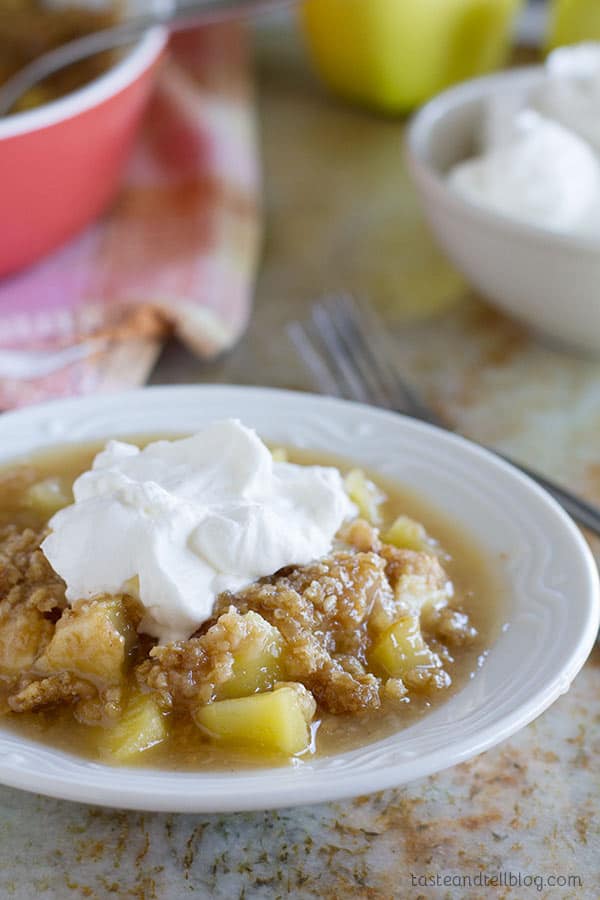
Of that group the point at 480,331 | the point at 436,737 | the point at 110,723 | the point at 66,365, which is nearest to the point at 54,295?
the point at 66,365

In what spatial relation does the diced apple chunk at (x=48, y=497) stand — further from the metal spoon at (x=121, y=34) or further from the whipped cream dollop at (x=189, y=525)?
the metal spoon at (x=121, y=34)

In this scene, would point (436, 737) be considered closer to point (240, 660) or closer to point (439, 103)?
point (240, 660)

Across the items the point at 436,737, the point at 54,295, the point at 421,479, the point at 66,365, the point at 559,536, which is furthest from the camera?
the point at 54,295

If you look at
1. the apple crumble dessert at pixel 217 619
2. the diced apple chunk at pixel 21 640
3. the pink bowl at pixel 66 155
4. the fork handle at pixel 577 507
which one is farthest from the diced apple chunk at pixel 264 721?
the pink bowl at pixel 66 155

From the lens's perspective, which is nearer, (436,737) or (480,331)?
(436,737)

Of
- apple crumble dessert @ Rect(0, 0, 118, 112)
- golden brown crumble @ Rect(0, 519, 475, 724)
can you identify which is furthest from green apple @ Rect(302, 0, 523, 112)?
golden brown crumble @ Rect(0, 519, 475, 724)

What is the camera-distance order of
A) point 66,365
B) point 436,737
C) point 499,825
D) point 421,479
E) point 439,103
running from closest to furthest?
1. point 436,737
2. point 499,825
3. point 421,479
4. point 66,365
5. point 439,103

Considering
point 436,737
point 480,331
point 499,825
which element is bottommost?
point 480,331
